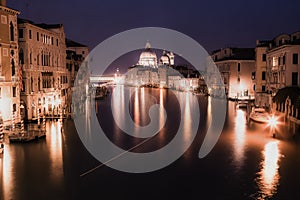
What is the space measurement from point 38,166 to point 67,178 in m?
2.57

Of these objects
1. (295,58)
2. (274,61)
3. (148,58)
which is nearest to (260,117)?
(295,58)

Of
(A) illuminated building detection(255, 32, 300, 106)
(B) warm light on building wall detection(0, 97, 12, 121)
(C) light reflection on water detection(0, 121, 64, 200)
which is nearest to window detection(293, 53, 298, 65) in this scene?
(A) illuminated building detection(255, 32, 300, 106)

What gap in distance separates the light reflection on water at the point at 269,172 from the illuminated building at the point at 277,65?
58.9 feet

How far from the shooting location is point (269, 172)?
52.9ft

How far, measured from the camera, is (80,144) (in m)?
22.5

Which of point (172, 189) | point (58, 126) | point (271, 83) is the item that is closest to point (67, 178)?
point (172, 189)

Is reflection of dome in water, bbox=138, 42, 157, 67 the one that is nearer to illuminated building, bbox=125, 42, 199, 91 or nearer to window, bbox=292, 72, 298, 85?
illuminated building, bbox=125, 42, 199, 91

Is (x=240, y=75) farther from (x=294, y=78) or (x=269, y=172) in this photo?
(x=269, y=172)

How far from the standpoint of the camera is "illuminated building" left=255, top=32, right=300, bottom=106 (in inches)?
1459

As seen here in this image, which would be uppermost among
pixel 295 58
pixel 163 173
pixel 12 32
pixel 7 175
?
pixel 12 32

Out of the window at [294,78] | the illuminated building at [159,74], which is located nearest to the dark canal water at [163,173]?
the window at [294,78]

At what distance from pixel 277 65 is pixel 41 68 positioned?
1018 inches

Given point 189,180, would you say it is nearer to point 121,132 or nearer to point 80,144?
point 80,144

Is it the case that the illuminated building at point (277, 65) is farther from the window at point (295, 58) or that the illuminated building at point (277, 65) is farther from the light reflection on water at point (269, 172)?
the light reflection on water at point (269, 172)
